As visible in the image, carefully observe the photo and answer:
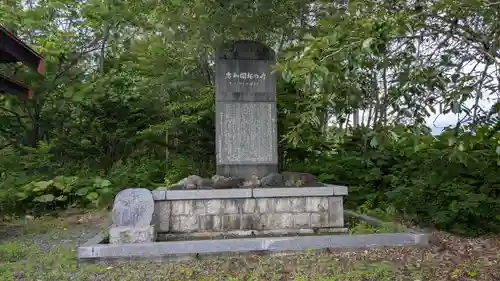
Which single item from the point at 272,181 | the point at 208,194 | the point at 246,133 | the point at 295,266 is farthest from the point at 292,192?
the point at 295,266

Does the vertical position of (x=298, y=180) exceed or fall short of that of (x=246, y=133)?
it falls short

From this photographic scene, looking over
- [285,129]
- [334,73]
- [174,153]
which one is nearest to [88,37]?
[174,153]

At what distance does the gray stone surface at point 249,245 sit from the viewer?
5.16 metres

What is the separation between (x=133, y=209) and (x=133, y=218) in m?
0.14

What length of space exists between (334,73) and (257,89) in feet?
14.0

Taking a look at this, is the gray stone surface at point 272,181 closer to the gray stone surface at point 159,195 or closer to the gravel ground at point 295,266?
the gray stone surface at point 159,195

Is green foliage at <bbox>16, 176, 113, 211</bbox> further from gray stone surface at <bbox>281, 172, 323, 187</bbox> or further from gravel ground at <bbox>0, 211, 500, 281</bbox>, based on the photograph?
gray stone surface at <bbox>281, 172, 323, 187</bbox>

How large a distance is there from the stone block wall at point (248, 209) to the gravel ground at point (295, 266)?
→ 3.97ft

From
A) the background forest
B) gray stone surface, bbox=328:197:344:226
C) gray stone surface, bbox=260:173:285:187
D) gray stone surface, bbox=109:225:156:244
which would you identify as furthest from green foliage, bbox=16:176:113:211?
gray stone surface, bbox=328:197:344:226

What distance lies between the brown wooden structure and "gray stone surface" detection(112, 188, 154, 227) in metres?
2.57

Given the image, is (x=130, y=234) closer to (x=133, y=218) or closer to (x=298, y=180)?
(x=133, y=218)

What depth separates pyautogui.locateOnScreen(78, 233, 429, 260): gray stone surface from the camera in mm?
5164

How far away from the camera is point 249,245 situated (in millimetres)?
5320

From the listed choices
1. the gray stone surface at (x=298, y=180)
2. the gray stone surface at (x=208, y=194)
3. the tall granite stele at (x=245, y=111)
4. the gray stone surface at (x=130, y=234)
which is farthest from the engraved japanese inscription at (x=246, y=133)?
the gray stone surface at (x=130, y=234)
